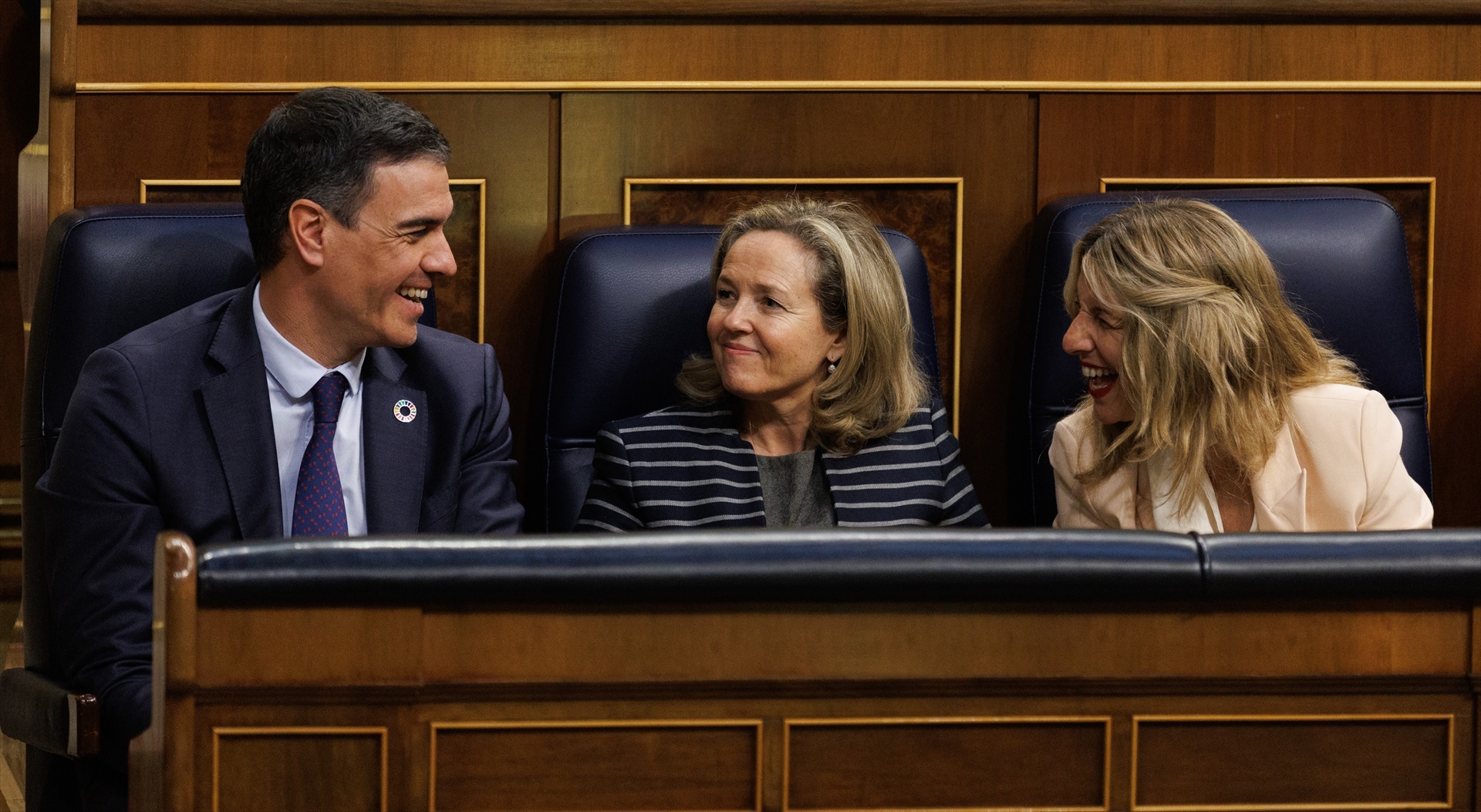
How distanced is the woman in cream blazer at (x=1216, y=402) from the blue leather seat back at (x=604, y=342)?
47cm

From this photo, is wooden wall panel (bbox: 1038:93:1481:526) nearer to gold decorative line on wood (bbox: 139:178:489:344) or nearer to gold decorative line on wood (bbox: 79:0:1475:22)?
gold decorative line on wood (bbox: 79:0:1475:22)

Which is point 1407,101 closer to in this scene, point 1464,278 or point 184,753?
point 1464,278

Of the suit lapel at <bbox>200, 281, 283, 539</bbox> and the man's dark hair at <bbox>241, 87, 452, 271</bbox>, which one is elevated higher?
the man's dark hair at <bbox>241, 87, 452, 271</bbox>

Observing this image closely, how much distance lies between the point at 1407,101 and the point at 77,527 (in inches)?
67.4

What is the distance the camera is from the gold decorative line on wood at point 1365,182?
6.62ft

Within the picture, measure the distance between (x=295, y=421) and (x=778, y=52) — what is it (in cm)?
81

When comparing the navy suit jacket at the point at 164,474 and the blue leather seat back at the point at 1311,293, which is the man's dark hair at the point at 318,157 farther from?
the blue leather seat back at the point at 1311,293

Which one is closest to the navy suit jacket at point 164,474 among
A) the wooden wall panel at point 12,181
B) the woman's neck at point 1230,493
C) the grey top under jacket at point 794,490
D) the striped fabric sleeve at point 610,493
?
the striped fabric sleeve at point 610,493

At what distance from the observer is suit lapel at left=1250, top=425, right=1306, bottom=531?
5.52 ft

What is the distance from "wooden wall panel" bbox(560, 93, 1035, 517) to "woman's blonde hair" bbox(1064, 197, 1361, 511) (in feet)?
1.03

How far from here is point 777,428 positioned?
1871 mm

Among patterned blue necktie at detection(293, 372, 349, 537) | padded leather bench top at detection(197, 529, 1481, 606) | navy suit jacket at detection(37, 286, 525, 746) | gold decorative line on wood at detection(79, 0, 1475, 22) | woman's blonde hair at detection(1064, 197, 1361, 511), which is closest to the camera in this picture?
padded leather bench top at detection(197, 529, 1481, 606)

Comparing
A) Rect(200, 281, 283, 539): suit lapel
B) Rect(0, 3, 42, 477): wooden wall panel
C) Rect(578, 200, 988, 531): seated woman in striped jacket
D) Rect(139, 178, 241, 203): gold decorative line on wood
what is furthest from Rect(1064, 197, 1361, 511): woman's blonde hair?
Rect(0, 3, 42, 477): wooden wall panel

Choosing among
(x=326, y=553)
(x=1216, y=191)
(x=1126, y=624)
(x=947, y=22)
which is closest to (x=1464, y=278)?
(x=1216, y=191)
